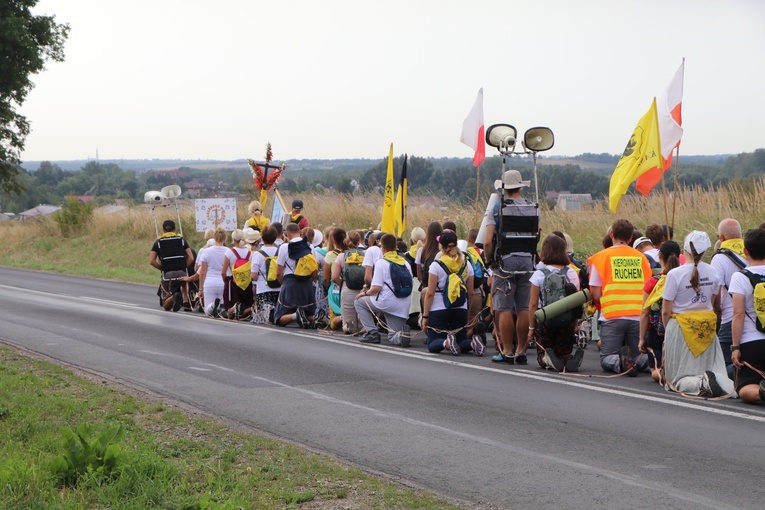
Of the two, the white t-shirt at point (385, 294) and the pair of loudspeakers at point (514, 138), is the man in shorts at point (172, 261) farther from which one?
the pair of loudspeakers at point (514, 138)

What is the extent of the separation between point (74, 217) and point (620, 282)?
39.0 metres

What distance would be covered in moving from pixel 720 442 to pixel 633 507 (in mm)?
2041

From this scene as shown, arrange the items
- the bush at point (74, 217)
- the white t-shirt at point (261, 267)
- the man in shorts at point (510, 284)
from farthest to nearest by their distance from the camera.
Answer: the bush at point (74, 217) → the white t-shirt at point (261, 267) → the man in shorts at point (510, 284)

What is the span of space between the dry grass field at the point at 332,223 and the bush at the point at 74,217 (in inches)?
15.1

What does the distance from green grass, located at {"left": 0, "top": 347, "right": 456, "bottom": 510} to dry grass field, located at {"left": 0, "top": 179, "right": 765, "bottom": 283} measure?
10.1 metres

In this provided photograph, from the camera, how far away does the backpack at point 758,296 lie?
363 inches

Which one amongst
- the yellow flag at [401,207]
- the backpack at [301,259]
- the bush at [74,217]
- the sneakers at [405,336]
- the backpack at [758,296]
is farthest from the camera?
the bush at [74,217]

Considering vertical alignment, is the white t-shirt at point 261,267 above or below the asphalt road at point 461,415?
above

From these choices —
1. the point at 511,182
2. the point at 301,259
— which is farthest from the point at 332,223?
the point at 511,182

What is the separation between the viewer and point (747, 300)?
9391 mm

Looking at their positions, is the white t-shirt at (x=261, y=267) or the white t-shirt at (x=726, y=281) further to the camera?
the white t-shirt at (x=261, y=267)

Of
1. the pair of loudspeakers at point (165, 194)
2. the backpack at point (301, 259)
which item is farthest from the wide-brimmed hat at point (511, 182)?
the pair of loudspeakers at point (165, 194)

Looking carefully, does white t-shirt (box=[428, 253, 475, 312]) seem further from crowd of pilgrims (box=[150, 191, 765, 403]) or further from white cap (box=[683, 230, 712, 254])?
white cap (box=[683, 230, 712, 254])

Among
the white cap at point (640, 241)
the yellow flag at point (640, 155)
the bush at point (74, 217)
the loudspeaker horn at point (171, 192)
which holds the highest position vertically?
the yellow flag at point (640, 155)
